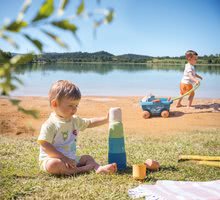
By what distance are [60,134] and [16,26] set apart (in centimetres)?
300

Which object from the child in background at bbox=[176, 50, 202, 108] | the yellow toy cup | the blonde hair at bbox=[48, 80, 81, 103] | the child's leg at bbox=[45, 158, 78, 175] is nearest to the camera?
the yellow toy cup

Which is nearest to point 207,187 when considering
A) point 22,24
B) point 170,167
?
point 170,167

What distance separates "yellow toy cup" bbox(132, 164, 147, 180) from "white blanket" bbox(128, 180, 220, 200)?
142 millimetres

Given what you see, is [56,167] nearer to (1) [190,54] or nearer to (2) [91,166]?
(2) [91,166]

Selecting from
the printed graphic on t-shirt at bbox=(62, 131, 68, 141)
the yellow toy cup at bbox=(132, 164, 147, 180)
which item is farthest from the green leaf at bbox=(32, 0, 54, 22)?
the printed graphic on t-shirt at bbox=(62, 131, 68, 141)

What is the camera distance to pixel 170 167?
3.73m

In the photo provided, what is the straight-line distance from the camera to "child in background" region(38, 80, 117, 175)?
3316mm

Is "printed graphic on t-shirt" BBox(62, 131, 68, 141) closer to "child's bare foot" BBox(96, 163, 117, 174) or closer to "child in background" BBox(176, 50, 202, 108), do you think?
"child's bare foot" BBox(96, 163, 117, 174)

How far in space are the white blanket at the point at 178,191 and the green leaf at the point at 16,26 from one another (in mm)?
2353

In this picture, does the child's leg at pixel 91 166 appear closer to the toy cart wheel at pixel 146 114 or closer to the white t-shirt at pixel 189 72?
the toy cart wheel at pixel 146 114

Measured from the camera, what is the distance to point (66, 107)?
341cm

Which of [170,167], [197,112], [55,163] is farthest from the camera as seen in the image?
[197,112]

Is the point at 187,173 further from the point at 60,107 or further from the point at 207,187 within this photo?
the point at 60,107

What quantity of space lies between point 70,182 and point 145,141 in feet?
7.87
